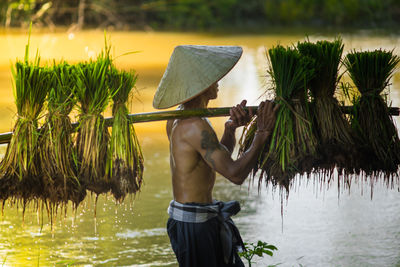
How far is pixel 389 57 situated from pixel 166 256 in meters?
1.72

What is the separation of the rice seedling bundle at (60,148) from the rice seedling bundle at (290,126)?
83cm

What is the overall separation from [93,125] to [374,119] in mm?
1241

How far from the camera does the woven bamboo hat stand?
2.89m

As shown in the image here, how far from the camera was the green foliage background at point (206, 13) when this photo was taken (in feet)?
50.0

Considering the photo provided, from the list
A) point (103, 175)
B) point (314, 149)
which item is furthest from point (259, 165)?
point (103, 175)

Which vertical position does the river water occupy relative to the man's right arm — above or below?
below

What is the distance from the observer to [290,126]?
2.92 meters

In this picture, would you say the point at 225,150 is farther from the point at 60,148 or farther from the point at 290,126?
the point at 60,148

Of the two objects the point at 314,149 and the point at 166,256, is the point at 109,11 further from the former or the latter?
the point at 314,149

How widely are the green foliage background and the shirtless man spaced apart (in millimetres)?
12165

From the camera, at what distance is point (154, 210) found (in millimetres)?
4777

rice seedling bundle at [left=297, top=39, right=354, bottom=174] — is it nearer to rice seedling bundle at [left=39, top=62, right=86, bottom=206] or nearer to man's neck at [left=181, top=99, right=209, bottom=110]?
man's neck at [left=181, top=99, right=209, bottom=110]

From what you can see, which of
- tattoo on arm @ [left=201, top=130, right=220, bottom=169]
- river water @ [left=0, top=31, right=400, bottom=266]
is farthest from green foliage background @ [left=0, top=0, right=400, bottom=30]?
tattoo on arm @ [left=201, top=130, right=220, bottom=169]

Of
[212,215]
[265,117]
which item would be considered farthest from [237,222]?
[265,117]
